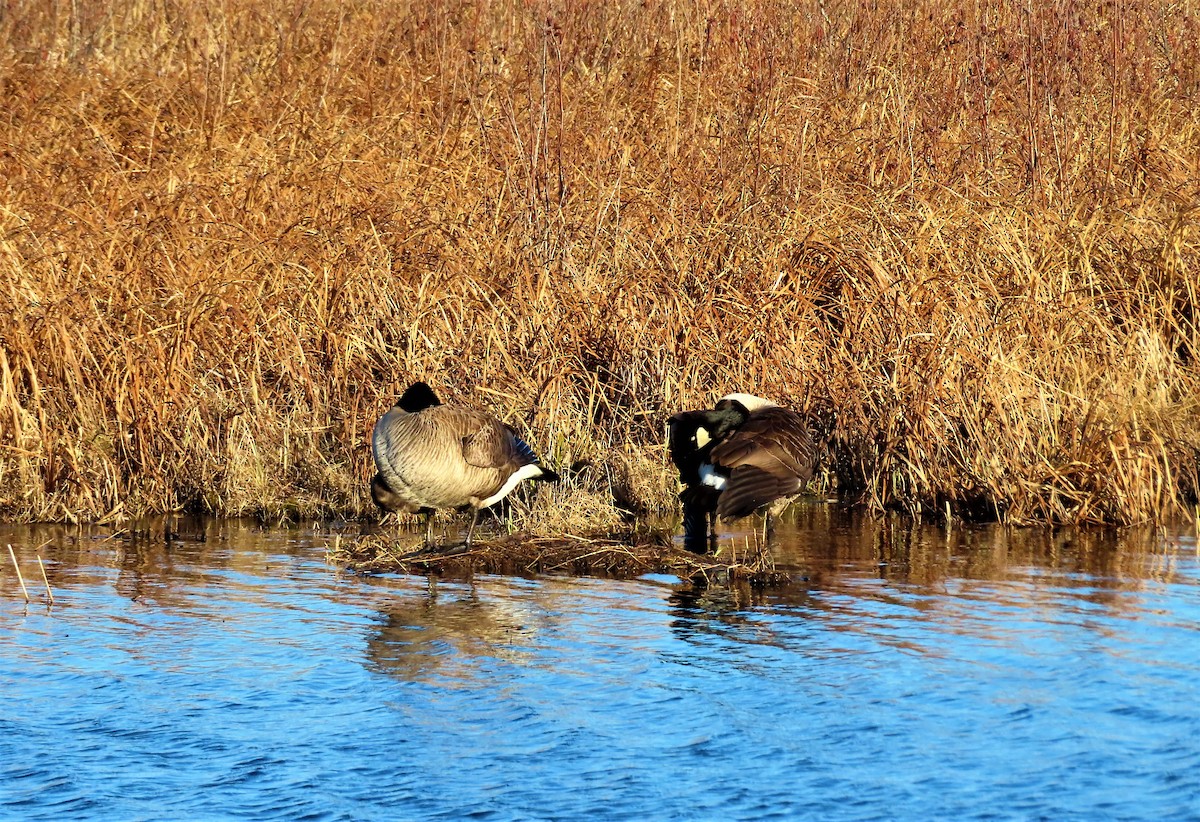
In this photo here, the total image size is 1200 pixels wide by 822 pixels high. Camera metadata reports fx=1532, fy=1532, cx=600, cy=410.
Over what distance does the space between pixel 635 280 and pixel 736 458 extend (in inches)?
84.3

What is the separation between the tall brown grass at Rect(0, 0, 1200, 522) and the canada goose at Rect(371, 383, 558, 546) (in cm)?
100

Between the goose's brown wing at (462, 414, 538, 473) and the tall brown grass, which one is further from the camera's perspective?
the tall brown grass

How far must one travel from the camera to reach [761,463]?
8242 mm

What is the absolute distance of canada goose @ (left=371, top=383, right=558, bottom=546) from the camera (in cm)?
805

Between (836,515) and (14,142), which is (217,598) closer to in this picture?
(836,515)

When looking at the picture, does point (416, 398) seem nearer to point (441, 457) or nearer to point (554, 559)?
point (441, 457)

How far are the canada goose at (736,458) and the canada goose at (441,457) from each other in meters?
0.92

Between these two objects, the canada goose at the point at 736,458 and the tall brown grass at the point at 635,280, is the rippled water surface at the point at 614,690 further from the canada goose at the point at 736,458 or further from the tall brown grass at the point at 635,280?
the tall brown grass at the point at 635,280

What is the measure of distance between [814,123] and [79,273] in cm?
566

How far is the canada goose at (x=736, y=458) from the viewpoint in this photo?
820 centimetres

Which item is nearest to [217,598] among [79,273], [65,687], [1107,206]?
[65,687]

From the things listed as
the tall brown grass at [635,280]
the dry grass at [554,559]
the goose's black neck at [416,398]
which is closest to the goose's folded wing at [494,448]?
the goose's black neck at [416,398]

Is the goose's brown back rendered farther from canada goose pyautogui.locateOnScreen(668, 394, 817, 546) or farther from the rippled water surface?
canada goose pyautogui.locateOnScreen(668, 394, 817, 546)

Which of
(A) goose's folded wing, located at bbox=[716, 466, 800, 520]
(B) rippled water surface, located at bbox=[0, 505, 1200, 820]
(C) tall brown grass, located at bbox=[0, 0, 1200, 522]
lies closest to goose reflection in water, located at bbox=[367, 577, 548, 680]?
(B) rippled water surface, located at bbox=[0, 505, 1200, 820]
